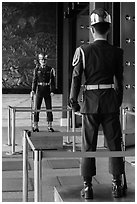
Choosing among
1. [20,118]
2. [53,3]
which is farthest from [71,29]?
[20,118]

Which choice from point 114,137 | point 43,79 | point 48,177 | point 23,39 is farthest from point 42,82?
point 114,137

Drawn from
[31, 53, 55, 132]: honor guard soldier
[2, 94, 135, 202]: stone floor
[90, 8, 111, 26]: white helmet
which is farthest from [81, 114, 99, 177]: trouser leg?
[31, 53, 55, 132]: honor guard soldier

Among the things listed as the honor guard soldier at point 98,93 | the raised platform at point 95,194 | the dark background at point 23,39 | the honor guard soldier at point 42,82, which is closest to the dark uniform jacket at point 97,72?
the honor guard soldier at point 98,93

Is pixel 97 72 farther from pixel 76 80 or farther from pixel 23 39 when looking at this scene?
pixel 23 39

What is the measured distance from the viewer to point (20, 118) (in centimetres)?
1385

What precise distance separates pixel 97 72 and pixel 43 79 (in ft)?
18.5

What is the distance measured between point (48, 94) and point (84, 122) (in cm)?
574

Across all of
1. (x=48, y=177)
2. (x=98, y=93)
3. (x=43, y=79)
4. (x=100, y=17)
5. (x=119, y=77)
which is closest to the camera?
(x=100, y=17)

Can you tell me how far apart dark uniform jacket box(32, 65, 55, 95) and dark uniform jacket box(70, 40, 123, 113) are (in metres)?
5.53

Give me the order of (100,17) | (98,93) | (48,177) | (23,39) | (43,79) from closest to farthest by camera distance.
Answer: (100,17) < (98,93) < (48,177) < (43,79) < (23,39)

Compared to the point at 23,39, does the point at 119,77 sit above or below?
below

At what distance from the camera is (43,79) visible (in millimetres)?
9938

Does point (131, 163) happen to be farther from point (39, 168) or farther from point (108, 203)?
point (39, 168)

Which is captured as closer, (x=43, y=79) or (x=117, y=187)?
(x=117, y=187)
